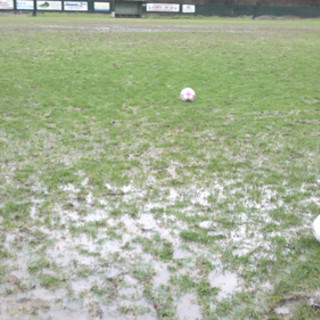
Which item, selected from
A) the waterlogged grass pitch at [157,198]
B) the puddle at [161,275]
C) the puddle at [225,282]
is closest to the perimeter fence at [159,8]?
the waterlogged grass pitch at [157,198]

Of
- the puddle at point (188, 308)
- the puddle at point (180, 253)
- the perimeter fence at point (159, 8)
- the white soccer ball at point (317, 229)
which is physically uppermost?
the perimeter fence at point (159, 8)

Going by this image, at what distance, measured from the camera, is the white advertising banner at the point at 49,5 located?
115 feet

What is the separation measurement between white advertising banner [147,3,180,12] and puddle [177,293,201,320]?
121 ft

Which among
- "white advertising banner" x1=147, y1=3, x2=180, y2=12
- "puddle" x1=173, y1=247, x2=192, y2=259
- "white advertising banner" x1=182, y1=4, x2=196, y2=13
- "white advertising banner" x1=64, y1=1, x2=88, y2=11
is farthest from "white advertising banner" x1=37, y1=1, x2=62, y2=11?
"puddle" x1=173, y1=247, x2=192, y2=259

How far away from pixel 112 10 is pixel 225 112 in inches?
1193

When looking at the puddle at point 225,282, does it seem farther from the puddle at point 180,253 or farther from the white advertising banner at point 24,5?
the white advertising banner at point 24,5

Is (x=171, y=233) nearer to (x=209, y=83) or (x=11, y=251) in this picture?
(x=11, y=251)

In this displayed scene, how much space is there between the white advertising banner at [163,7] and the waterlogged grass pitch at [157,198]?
2691 cm

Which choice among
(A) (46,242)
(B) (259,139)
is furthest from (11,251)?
(B) (259,139)

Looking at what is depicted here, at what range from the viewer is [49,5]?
35375 mm

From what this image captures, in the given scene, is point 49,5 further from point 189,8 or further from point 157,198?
point 157,198

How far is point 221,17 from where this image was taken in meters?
39.5

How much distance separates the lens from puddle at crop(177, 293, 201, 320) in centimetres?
353

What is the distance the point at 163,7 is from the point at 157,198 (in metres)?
35.2
